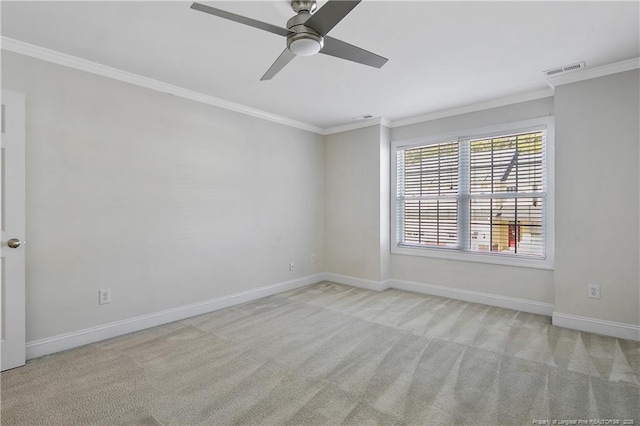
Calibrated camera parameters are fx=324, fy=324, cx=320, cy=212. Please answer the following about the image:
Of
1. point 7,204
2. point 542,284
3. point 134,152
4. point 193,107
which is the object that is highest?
point 193,107

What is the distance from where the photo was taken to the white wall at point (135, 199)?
2.65 meters

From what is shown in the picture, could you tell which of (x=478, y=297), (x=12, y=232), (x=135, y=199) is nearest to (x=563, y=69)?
(x=478, y=297)

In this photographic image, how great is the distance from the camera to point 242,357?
8.55 ft

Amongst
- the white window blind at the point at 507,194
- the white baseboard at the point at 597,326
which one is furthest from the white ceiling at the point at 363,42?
the white baseboard at the point at 597,326

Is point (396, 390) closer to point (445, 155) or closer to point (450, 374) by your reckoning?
point (450, 374)

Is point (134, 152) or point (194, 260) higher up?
point (134, 152)

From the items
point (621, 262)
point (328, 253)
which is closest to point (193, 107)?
point (328, 253)

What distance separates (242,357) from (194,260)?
4.67ft

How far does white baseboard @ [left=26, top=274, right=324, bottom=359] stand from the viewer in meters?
2.65

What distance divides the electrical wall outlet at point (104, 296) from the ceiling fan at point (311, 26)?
8.51 feet

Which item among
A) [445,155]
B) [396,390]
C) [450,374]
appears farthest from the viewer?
[445,155]

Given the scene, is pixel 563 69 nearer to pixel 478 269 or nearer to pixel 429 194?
pixel 429 194

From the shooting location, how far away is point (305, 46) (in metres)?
1.83

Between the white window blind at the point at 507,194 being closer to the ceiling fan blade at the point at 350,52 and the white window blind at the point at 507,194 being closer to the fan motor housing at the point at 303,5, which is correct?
the ceiling fan blade at the point at 350,52
